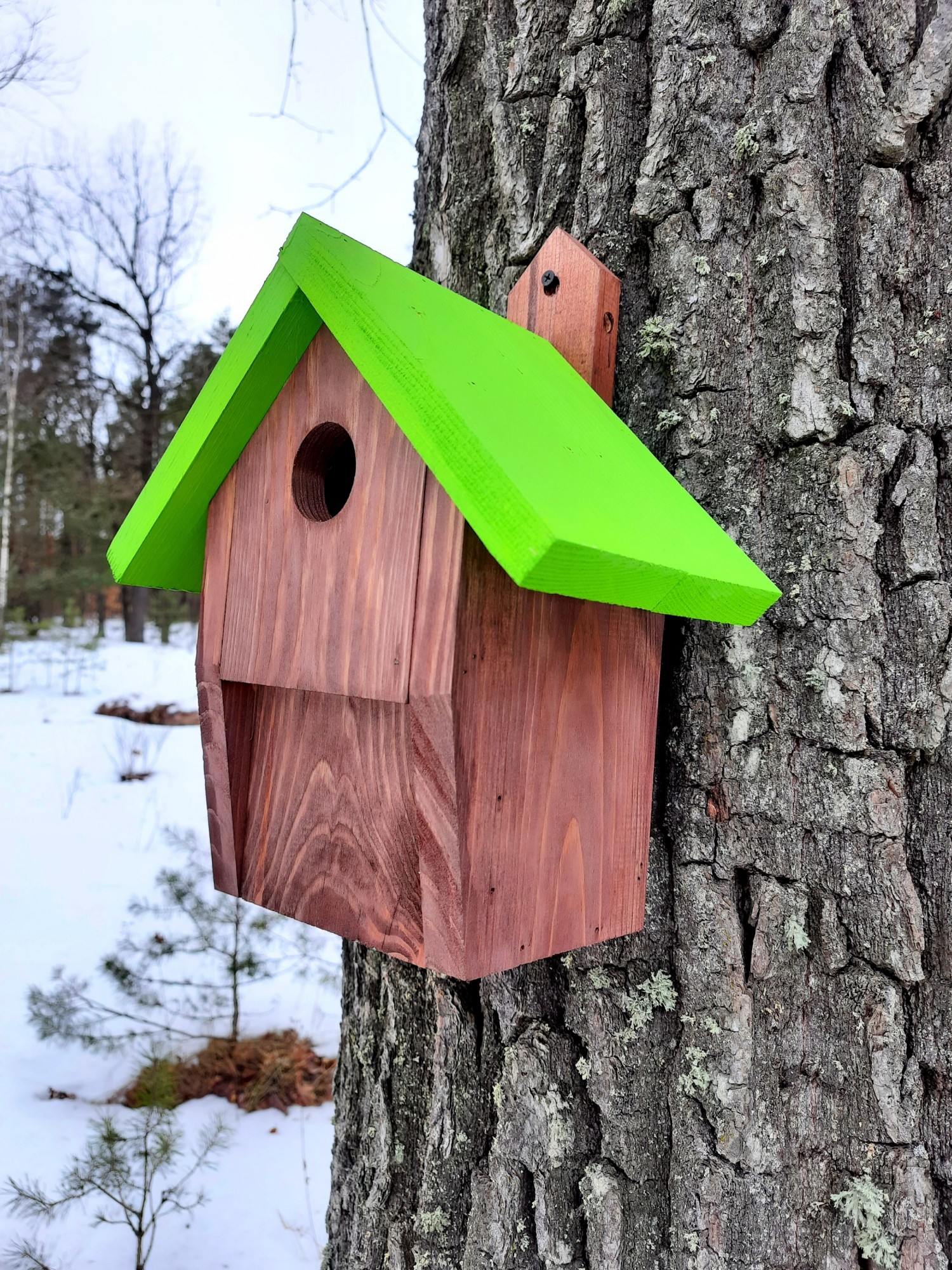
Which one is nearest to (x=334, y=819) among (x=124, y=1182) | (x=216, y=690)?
(x=216, y=690)

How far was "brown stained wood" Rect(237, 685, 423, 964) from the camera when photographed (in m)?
0.92

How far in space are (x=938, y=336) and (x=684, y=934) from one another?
83cm

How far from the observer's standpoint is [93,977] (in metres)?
3.38

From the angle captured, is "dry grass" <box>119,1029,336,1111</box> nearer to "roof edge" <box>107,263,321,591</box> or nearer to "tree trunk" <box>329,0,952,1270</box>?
"tree trunk" <box>329,0,952,1270</box>

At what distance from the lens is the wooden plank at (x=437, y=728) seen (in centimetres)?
76

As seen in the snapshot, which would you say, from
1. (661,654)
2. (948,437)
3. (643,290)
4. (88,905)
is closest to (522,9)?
(643,290)

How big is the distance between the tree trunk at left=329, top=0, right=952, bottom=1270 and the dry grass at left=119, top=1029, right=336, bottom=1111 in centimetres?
186

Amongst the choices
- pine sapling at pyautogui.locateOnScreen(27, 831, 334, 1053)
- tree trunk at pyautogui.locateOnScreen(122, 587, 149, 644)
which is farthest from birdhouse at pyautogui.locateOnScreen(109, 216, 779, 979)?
tree trunk at pyautogui.locateOnScreen(122, 587, 149, 644)

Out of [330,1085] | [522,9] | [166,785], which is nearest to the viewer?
[522,9]

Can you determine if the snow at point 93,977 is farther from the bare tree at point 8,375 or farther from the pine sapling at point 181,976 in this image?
the bare tree at point 8,375

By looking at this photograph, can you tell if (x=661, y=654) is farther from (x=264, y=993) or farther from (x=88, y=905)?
(x=88, y=905)

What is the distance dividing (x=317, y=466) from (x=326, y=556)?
17 cm

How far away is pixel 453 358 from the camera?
82 cm

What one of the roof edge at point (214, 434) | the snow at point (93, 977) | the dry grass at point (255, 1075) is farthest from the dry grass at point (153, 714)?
the roof edge at point (214, 434)
